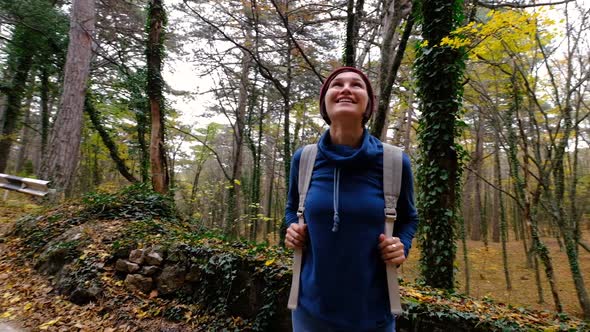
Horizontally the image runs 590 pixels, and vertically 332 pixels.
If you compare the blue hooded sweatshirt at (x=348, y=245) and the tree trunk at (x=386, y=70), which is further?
the tree trunk at (x=386, y=70)

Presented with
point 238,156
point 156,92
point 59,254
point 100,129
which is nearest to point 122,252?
point 59,254

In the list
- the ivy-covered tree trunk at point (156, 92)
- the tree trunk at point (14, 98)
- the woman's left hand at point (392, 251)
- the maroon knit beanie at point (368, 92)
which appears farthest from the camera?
the tree trunk at point (14, 98)

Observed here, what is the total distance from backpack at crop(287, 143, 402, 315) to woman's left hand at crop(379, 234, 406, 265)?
1.5 inches

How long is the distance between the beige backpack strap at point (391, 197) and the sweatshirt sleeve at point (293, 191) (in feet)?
1.58

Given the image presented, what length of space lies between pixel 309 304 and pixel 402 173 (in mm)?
752

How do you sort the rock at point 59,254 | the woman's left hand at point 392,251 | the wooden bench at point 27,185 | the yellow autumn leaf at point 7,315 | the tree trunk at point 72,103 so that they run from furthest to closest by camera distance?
the tree trunk at point 72,103, the wooden bench at point 27,185, the rock at point 59,254, the yellow autumn leaf at point 7,315, the woman's left hand at point 392,251

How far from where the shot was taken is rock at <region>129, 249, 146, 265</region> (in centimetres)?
424

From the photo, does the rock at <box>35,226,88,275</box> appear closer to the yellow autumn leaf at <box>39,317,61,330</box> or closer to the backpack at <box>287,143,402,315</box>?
the yellow autumn leaf at <box>39,317,61,330</box>

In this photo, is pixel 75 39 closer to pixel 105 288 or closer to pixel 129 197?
pixel 129 197

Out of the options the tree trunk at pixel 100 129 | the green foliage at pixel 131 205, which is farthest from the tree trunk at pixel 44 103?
the green foliage at pixel 131 205

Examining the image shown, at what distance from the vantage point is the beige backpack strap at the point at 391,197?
1276 mm

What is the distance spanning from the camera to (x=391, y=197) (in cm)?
132

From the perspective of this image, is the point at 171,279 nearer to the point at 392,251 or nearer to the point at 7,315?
the point at 7,315

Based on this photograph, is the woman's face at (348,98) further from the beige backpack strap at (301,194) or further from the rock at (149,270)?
the rock at (149,270)
